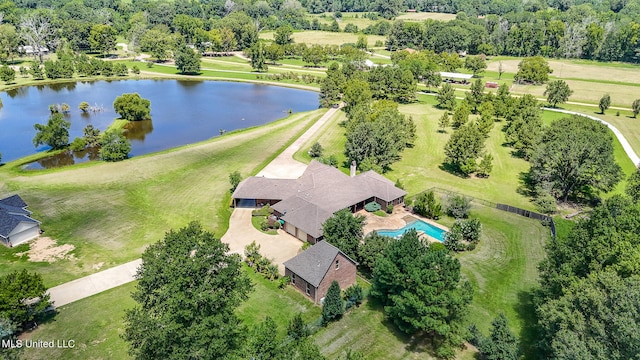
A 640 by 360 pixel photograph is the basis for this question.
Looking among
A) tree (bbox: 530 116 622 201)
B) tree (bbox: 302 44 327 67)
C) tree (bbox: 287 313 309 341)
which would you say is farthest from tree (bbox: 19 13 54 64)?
tree (bbox: 530 116 622 201)

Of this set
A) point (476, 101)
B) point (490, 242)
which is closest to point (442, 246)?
point (490, 242)

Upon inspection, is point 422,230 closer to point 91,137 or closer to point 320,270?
point 320,270

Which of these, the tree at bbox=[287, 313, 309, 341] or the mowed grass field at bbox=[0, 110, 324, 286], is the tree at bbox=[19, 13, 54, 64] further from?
the tree at bbox=[287, 313, 309, 341]

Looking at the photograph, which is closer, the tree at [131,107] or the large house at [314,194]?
the large house at [314,194]

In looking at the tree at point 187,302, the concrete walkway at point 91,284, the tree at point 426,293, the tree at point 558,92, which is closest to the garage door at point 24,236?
the concrete walkway at point 91,284

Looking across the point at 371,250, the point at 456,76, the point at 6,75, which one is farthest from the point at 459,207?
the point at 6,75

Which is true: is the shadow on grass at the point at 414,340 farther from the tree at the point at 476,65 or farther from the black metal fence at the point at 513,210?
the tree at the point at 476,65

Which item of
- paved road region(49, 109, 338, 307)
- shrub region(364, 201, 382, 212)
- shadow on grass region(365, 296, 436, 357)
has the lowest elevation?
shadow on grass region(365, 296, 436, 357)
